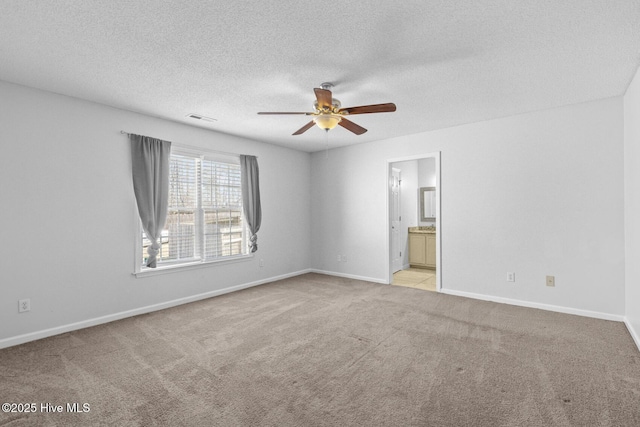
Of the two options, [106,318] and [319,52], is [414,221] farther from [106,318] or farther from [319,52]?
[106,318]

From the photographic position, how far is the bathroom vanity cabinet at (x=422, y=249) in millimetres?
6633

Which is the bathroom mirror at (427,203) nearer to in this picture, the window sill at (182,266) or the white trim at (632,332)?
the white trim at (632,332)

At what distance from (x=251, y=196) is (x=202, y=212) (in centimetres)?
86

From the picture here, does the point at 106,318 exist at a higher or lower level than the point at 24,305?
lower

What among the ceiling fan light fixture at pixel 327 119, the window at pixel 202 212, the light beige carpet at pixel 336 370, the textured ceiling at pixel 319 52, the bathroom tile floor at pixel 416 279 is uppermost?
the textured ceiling at pixel 319 52

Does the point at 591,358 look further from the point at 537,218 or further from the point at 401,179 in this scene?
the point at 401,179

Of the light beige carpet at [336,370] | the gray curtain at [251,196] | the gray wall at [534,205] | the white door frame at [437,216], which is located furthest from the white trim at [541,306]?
the gray curtain at [251,196]

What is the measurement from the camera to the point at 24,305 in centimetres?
300

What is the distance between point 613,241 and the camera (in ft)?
11.3

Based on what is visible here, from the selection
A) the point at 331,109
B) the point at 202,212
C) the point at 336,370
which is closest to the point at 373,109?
the point at 331,109

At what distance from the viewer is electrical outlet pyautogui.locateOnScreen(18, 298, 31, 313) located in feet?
9.77

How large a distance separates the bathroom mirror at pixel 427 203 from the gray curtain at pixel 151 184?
18.0 ft

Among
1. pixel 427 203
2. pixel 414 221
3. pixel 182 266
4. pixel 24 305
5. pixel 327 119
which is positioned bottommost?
pixel 24 305

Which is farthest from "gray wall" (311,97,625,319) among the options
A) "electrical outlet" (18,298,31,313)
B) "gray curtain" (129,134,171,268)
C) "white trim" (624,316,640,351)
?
"electrical outlet" (18,298,31,313)
